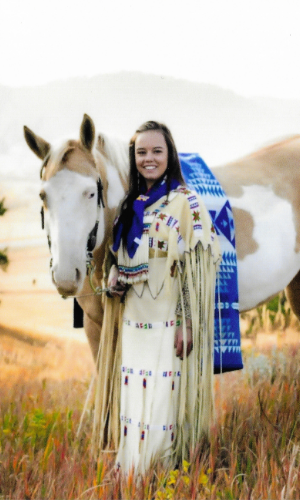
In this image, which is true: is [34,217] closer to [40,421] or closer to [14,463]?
[40,421]

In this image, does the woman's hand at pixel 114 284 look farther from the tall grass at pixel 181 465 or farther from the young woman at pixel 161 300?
the tall grass at pixel 181 465

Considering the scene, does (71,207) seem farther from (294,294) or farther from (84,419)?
(294,294)

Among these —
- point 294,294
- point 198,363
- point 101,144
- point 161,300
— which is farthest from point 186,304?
point 294,294

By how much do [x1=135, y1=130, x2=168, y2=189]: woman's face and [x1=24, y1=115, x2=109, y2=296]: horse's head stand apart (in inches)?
6.8

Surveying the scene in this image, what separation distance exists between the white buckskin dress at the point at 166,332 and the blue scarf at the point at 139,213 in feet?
0.07

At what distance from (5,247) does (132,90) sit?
1.09 meters

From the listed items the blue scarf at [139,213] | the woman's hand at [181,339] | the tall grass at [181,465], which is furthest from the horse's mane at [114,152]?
the tall grass at [181,465]

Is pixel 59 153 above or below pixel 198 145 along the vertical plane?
below

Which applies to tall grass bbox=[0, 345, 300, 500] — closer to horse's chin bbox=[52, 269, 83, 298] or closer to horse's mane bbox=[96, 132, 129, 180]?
horse's chin bbox=[52, 269, 83, 298]

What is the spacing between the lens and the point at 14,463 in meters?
1.89

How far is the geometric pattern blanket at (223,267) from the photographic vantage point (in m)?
2.03

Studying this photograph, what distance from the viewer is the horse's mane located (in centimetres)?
200

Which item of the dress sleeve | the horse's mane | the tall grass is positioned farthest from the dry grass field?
the horse's mane

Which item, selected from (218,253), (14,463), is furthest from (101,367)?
(218,253)
